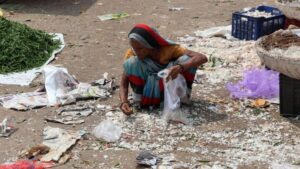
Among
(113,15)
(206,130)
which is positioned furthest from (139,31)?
(113,15)

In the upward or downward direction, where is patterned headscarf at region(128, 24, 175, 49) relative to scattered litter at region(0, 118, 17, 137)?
upward

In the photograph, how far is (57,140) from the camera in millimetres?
4328

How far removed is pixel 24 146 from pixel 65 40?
2969 millimetres

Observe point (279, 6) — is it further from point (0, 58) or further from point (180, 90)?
point (0, 58)

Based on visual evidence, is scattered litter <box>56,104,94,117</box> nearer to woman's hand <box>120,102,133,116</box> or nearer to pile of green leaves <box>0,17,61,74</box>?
woman's hand <box>120,102,133,116</box>

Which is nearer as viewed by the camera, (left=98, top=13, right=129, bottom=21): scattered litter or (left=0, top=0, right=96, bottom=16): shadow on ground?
(left=98, top=13, right=129, bottom=21): scattered litter

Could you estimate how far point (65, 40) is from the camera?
709cm

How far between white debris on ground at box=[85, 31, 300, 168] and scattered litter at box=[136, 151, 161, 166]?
47 mm

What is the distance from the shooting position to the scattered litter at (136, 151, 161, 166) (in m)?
3.94

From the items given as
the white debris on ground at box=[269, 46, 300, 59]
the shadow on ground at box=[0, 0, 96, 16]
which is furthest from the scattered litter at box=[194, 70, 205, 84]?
the shadow on ground at box=[0, 0, 96, 16]

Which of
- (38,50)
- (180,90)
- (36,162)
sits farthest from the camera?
(38,50)

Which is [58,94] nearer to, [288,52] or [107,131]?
[107,131]

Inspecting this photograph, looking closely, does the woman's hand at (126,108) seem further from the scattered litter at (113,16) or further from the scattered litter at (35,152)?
the scattered litter at (113,16)

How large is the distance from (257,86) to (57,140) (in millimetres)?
1963
